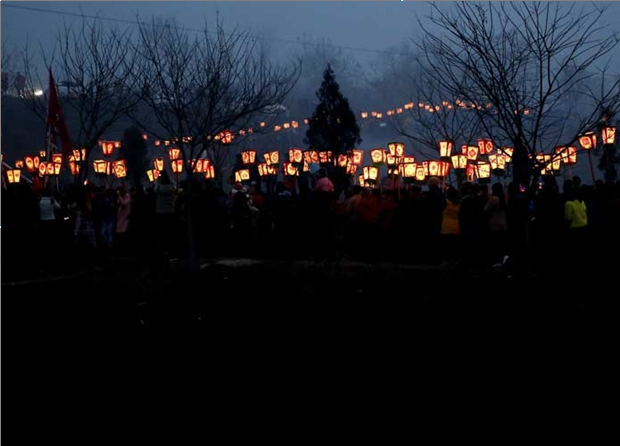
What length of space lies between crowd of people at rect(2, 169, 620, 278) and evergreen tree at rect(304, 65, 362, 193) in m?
12.3

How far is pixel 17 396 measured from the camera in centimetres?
596

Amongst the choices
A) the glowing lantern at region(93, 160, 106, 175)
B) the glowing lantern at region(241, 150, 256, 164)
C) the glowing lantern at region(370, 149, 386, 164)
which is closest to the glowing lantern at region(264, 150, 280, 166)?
the glowing lantern at region(241, 150, 256, 164)

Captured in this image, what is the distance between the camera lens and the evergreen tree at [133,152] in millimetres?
36531

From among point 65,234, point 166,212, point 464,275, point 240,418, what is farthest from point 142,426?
point 65,234

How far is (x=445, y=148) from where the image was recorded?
21172 mm

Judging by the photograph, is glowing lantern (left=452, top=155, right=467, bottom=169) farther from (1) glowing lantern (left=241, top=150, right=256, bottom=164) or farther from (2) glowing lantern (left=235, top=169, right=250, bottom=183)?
(1) glowing lantern (left=241, top=150, right=256, bottom=164)

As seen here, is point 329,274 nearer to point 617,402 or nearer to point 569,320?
point 569,320

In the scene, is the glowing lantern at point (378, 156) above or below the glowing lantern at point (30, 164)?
below

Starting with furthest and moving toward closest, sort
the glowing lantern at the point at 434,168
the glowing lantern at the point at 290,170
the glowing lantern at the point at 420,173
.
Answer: the glowing lantern at the point at 290,170 → the glowing lantern at the point at 434,168 → the glowing lantern at the point at 420,173

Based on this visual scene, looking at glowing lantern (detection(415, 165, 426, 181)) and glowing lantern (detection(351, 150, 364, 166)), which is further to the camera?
glowing lantern (detection(351, 150, 364, 166))

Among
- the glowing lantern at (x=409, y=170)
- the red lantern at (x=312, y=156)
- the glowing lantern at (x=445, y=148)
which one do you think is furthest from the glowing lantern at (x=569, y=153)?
the red lantern at (x=312, y=156)

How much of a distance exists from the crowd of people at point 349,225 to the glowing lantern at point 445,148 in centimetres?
555

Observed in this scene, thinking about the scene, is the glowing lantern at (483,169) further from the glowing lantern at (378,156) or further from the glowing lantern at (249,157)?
the glowing lantern at (249,157)

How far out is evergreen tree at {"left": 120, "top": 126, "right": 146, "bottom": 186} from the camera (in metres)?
36.5
